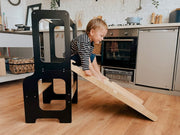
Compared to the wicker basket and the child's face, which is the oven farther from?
the wicker basket

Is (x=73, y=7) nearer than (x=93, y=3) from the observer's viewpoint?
No

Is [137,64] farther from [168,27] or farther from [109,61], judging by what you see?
[168,27]

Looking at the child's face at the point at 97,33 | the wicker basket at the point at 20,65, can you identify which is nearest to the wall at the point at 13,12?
the wicker basket at the point at 20,65

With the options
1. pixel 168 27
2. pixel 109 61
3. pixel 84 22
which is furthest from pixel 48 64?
pixel 84 22

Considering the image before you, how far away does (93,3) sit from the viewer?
293 centimetres

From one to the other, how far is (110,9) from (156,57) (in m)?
1.42

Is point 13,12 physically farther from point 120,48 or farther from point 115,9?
point 120,48

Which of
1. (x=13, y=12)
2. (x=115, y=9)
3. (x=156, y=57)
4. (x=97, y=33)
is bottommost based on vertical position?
(x=156, y=57)

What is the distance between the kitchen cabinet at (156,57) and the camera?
5.94ft

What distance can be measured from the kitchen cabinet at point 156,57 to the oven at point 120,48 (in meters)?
0.09

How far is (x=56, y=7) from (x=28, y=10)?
3.26 feet

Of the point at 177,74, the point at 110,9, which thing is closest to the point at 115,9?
the point at 110,9

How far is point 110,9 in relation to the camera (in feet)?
Result: 9.11

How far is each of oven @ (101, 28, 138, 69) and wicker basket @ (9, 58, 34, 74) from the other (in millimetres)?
1231
